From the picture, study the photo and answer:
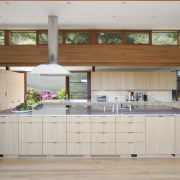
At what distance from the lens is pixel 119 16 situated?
5184 mm

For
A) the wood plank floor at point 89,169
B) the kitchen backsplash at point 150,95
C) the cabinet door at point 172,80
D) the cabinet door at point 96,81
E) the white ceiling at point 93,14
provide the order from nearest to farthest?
1. the wood plank floor at point 89,169
2. the white ceiling at point 93,14
3. the cabinet door at point 96,81
4. the cabinet door at point 172,80
5. the kitchen backsplash at point 150,95

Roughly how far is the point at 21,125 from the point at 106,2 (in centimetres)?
289

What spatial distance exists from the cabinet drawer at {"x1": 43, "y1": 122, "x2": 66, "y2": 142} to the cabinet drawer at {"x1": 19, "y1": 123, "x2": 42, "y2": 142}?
0.11m

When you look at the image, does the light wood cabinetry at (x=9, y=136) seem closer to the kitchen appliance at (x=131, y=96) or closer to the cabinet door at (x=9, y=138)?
the cabinet door at (x=9, y=138)

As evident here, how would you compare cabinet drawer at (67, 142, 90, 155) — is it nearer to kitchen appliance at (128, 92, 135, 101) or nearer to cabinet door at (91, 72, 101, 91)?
cabinet door at (91, 72, 101, 91)

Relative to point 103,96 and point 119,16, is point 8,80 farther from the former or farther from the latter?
point 119,16

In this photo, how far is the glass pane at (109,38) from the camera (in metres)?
6.55

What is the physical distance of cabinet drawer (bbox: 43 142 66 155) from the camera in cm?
379

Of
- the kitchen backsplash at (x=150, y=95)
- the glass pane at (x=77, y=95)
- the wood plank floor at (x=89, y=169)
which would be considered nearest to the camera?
the wood plank floor at (x=89, y=169)

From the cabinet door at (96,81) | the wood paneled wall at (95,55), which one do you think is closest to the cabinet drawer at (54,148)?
the wood paneled wall at (95,55)

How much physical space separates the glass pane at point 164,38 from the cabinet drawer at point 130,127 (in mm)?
3729

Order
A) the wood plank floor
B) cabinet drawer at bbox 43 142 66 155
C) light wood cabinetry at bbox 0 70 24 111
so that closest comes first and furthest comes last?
the wood plank floor < cabinet drawer at bbox 43 142 66 155 < light wood cabinetry at bbox 0 70 24 111

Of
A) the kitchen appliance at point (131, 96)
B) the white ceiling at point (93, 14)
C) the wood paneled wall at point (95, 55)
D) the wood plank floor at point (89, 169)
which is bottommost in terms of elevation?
the wood plank floor at point (89, 169)

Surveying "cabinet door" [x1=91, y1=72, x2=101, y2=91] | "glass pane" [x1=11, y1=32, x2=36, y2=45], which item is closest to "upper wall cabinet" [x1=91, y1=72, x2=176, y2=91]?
"cabinet door" [x1=91, y1=72, x2=101, y2=91]
